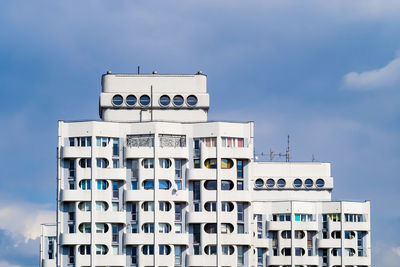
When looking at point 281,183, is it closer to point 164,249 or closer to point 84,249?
point 164,249

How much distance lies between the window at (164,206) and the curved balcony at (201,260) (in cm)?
598

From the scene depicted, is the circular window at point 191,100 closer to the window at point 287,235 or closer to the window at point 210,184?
the window at point 210,184

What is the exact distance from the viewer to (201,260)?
119m

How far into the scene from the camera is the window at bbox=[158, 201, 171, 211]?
11994cm

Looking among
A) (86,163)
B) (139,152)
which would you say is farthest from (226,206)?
(86,163)

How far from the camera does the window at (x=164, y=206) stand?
393 ft

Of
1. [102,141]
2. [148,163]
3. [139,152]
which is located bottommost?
[148,163]

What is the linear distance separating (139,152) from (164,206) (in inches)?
267

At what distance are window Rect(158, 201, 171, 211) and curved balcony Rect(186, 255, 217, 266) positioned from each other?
5.98m

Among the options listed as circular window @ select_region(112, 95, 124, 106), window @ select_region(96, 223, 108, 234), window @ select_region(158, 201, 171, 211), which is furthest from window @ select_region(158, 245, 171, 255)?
circular window @ select_region(112, 95, 124, 106)

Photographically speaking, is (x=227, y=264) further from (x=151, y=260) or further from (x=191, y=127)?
(x=191, y=127)

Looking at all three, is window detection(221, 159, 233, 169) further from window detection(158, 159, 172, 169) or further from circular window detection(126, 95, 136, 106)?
circular window detection(126, 95, 136, 106)

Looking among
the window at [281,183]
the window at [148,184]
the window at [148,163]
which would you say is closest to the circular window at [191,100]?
the window at [148,163]

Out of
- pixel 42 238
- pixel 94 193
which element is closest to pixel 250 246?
pixel 94 193
